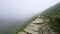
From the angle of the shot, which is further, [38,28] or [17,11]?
[17,11]

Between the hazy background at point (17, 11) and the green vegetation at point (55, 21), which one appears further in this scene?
the hazy background at point (17, 11)

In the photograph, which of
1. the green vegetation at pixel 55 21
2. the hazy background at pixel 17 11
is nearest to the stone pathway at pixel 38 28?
the green vegetation at pixel 55 21

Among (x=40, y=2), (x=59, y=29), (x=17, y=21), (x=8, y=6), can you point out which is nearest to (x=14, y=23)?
(x=17, y=21)

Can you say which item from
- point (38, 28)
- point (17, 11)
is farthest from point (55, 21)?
point (17, 11)

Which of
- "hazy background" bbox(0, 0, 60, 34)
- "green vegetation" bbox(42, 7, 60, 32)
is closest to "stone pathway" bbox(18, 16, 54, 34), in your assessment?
"green vegetation" bbox(42, 7, 60, 32)

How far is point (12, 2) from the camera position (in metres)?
0.85

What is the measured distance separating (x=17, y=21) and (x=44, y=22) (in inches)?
10.1

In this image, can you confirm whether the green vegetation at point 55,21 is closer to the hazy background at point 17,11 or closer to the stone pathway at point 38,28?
the stone pathway at point 38,28

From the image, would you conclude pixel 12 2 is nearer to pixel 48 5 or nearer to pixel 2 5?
pixel 2 5

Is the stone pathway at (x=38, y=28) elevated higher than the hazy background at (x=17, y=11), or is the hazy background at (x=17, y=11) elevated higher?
the hazy background at (x=17, y=11)

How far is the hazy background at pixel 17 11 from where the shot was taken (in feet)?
2.78

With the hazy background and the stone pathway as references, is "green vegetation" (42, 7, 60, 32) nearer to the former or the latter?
the stone pathway

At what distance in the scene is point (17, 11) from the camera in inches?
33.9

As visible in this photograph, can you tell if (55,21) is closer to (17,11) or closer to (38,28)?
(38,28)
